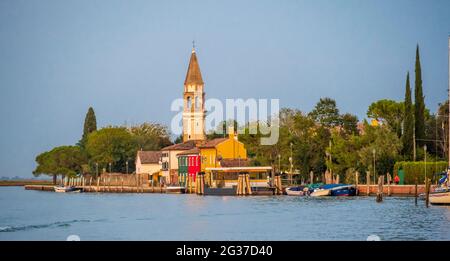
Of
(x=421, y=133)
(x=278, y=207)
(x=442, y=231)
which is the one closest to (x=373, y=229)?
(x=442, y=231)

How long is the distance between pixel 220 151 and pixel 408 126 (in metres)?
31.9

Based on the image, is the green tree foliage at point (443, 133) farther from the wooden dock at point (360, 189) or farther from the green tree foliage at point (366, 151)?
the wooden dock at point (360, 189)

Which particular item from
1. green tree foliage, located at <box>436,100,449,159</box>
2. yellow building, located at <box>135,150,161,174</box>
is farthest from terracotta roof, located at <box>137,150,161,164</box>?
green tree foliage, located at <box>436,100,449,159</box>

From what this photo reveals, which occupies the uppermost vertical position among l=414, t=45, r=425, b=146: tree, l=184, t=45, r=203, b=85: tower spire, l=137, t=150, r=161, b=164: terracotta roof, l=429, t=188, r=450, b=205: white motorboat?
l=184, t=45, r=203, b=85: tower spire

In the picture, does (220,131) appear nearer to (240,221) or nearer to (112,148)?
(112,148)

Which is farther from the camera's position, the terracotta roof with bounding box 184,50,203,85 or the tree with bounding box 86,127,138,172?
the tree with bounding box 86,127,138,172

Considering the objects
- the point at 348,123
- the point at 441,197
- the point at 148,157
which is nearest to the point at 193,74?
the point at 148,157

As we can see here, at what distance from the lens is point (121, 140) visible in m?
143

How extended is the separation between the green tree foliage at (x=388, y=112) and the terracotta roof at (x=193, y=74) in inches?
1475

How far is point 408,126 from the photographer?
87.1 meters

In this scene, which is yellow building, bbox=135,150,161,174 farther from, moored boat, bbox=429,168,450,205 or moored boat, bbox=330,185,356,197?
moored boat, bbox=429,168,450,205

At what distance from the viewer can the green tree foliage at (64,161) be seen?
5925 inches

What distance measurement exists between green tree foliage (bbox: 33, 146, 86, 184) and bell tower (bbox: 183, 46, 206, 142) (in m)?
22.8

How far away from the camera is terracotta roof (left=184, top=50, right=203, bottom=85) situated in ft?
442
